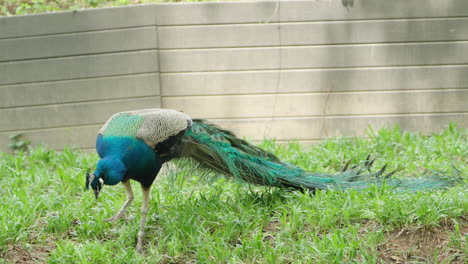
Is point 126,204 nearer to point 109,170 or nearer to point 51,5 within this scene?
point 109,170

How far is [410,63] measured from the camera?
6.56 m

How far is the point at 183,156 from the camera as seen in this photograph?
4516mm

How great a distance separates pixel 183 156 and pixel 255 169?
0.63m

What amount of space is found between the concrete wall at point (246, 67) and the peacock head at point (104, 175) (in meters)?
2.69

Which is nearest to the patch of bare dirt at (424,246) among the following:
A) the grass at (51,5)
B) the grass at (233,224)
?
the grass at (233,224)

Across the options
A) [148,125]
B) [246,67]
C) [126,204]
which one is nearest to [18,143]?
[126,204]

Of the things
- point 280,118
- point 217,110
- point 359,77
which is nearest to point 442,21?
point 359,77

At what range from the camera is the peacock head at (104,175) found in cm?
372

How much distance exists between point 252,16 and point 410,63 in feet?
6.79

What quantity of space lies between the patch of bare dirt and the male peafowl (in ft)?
2.23

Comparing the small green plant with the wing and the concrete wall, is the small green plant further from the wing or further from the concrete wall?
the wing

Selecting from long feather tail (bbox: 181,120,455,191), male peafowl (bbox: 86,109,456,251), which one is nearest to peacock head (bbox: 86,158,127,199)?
male peafowl (bbox: 86,109,456,251)

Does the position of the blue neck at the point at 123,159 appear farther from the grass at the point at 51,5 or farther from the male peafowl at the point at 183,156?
the grass at the point at 51,5

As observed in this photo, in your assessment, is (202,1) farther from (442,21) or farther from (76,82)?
(442,21)
